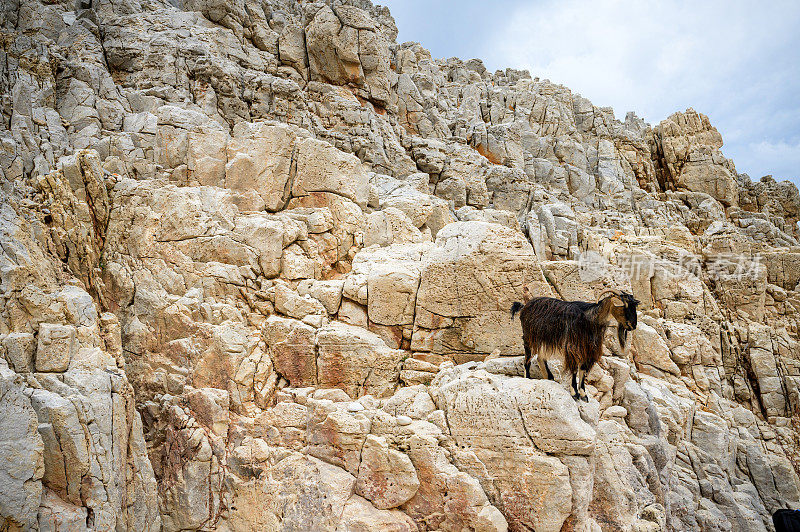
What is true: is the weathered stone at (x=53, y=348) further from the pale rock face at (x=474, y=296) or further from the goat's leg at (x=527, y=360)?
the goat's leg at (x=527, y=360)

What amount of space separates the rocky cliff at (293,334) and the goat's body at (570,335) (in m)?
0.53

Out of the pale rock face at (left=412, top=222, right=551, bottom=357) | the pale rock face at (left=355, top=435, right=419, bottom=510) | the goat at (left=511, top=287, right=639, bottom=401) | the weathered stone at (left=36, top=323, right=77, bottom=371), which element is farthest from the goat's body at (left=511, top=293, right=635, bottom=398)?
the weathered stone at (left=36, top=323, right=77, bottom=371)

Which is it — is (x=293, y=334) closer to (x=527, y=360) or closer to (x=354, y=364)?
(x=354, y=364)

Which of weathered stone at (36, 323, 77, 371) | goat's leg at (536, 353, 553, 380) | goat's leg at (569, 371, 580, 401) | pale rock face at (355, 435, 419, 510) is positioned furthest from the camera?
goat's leg at (536, 353, 553, 380)

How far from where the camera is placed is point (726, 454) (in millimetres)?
10820

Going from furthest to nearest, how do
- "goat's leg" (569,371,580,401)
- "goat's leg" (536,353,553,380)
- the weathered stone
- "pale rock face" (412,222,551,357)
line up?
"pale rock face" (412,222,551,357) → "goat's leg" (536,353,553,380) → "goat's leg" (569,371,580,401) → the weathered stone

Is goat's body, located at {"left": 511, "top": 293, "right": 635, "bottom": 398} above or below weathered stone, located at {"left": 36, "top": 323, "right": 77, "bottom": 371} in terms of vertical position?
above

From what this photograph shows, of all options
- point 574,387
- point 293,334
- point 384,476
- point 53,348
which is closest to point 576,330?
point 574,387

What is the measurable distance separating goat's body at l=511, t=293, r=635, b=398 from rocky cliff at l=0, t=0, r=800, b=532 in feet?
1.75

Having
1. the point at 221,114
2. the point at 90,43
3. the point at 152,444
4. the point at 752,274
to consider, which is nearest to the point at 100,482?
the point at 152,444

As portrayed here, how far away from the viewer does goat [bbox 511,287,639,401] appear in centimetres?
722

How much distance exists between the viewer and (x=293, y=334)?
889 centimetres

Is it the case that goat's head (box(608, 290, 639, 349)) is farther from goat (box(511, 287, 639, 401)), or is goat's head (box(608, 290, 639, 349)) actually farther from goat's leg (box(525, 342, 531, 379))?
goat's leg (box(525, 342, 531, 379))

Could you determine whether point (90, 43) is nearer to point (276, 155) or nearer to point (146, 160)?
point (146, 160)
